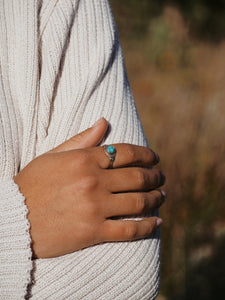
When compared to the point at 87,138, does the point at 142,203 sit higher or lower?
lower

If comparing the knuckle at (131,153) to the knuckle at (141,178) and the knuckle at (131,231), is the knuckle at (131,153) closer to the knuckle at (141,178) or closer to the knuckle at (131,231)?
the knuckle at (141,178)

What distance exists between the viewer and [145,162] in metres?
1.01

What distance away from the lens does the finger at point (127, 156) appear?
36.0 inches

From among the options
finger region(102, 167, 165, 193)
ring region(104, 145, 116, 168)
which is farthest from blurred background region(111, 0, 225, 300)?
ring region(104, 145, 116, 168)

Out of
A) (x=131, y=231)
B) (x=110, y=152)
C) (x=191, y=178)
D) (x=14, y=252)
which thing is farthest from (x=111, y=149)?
(x=191, y=178)

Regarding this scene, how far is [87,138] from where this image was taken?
0.94 meters

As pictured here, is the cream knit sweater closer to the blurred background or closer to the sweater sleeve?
the sweater sleeve

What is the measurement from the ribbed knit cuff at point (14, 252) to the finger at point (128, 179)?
232 millimetres

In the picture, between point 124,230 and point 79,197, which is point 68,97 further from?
point 124,230

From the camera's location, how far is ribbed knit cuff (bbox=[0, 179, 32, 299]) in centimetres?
83

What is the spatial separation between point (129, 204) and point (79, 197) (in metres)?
0.14

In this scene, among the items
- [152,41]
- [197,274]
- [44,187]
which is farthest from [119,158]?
[152,41]

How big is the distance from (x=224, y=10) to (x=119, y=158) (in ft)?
33.8

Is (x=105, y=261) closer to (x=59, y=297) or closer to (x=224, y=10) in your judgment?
(x=59, y=297)
